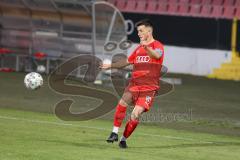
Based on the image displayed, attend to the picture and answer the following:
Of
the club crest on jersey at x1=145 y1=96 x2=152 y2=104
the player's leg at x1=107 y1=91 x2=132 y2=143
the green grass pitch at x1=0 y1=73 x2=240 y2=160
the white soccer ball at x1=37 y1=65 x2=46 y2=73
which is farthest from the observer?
the white soccer ball at x1=37 y1=65 x2=46 y2=73

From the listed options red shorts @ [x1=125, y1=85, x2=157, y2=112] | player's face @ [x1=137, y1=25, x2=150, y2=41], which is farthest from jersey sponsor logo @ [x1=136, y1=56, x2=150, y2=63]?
red shorts @ [x1=125, y1=85, x2=157, y2=112]

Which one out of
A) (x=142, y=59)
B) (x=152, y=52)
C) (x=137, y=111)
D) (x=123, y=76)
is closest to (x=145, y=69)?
(x=142, y=59)

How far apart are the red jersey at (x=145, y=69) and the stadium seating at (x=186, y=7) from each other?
68.5 feet

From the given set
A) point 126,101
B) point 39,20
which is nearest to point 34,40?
point 39,20

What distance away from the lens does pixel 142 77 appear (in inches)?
522

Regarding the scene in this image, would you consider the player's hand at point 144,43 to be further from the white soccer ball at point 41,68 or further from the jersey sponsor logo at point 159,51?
the white soccer ball at point 41,68

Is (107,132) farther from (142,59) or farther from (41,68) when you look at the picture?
(41,68)

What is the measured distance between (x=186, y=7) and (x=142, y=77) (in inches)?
877

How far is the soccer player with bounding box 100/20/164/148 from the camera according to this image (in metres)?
12.9

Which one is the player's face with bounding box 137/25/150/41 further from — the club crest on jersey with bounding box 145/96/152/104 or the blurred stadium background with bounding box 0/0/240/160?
the blurred stadium background with bounding box 0/0/240/160

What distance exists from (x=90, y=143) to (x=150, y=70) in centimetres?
157

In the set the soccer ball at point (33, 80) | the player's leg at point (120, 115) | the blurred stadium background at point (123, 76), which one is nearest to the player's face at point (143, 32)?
the player's leg at point (120, 115)

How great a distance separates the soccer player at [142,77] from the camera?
12867mm

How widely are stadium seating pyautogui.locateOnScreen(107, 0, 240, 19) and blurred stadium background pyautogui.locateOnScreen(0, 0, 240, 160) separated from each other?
4 centimetres
